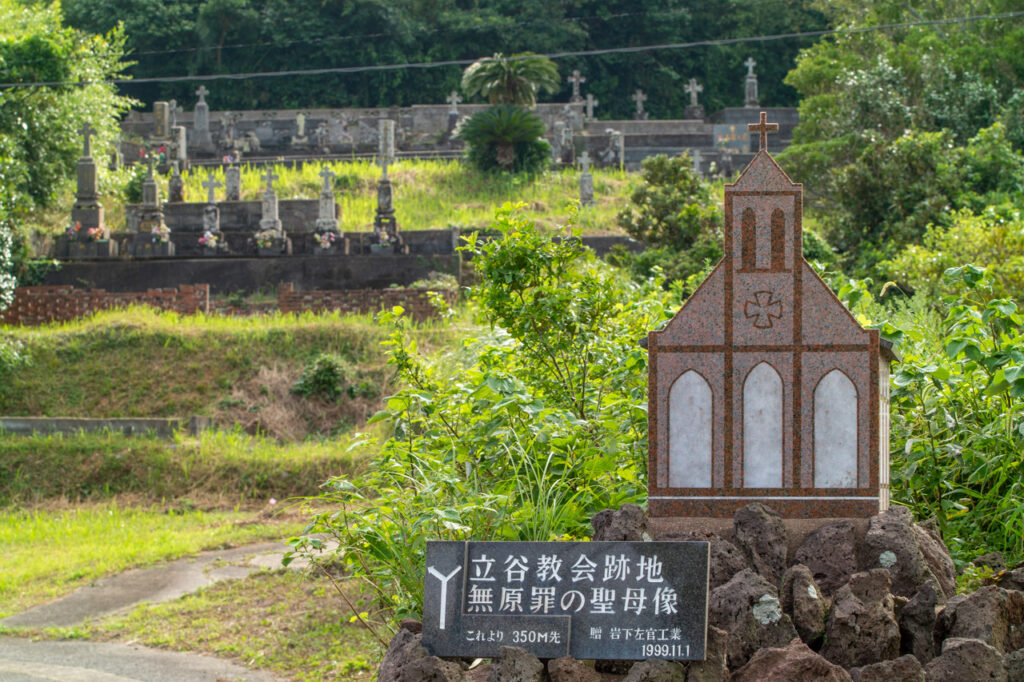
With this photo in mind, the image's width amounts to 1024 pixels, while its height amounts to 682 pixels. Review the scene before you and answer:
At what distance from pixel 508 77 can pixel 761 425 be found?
83.4 feet

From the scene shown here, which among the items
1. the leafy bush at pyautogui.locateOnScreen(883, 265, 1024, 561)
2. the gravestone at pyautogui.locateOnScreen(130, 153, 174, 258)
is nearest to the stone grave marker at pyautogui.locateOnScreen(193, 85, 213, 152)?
the gravestone at pyautogui.locateOnScreen(130, 153, 174, 258)

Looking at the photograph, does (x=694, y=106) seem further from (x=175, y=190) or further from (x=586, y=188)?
(x=175, y=190)

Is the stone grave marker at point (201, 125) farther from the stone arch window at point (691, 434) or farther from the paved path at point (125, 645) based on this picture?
the stone arch window at point (691, 434)

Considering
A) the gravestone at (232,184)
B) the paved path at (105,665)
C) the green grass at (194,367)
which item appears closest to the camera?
the paved path at (105,665)

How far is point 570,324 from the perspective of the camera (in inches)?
291

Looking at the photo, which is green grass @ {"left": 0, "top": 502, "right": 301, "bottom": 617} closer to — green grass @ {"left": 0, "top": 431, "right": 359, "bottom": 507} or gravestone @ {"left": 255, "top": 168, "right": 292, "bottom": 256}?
green grass @ {"left": 0, "top": 431, "right": 359, "bottom": 507}

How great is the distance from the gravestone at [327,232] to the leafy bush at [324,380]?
541cm

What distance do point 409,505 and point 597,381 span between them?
5.88 ft

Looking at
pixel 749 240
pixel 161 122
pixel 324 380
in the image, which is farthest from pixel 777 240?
pixel 161 122

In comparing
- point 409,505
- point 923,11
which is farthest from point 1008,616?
point 923,11

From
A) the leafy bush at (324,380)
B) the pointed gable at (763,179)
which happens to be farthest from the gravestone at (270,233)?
the pointed gable at (763,179)

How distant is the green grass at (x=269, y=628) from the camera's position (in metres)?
7.13

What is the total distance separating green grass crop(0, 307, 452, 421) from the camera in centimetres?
1529

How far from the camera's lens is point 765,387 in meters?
5.64
